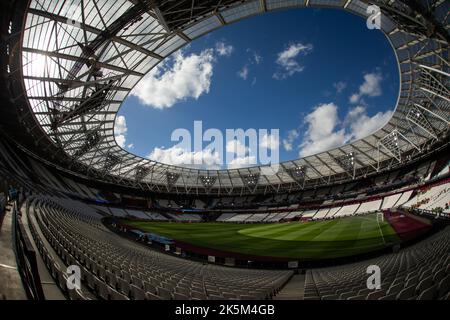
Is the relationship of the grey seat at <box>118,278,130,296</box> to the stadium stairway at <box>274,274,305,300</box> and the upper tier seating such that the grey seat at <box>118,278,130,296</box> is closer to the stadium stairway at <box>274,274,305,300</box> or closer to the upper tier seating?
the stadium stairway at <box>274,274,305,300</box>

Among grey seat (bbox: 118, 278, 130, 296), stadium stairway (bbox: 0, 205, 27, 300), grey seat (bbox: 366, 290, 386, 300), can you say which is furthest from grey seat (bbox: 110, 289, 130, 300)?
grey seat (bbox: 366, 290, 386, 300)

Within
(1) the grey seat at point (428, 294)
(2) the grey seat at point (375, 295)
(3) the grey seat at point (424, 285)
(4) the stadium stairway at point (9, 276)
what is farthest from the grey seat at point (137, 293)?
(3) the grey seat at point (424, 285)

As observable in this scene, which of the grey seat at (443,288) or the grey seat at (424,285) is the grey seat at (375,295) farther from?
the grey seat at (443,288)

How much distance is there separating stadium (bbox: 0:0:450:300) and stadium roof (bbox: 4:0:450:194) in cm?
17

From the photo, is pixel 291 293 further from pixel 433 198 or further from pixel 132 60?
pixel 433 198

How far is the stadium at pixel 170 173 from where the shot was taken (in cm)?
632

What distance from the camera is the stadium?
249 inches

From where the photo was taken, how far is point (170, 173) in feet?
201

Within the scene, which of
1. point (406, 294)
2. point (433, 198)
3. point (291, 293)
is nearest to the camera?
point (406, 294)

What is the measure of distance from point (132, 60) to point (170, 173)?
128 feet

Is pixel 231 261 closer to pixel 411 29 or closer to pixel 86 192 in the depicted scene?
pixel 411 29

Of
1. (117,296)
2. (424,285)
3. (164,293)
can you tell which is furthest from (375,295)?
(117,296)
